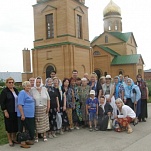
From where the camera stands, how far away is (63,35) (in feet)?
76.4

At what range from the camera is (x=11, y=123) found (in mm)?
6180

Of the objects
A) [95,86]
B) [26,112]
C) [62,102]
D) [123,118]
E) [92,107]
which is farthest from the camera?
[95,86]

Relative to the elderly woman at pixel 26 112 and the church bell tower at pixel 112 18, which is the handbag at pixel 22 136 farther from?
the church bell tower at pixel 112 18

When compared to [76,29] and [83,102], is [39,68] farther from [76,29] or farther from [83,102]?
[83,102]

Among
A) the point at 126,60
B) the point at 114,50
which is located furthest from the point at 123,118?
the point at 114,50

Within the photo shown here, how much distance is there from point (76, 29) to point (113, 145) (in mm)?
19479

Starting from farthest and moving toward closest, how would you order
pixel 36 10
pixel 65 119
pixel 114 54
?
pixel 114 54
pixel 36 10
pixel 65 119

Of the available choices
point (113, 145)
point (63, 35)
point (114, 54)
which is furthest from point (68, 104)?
point (114, 54)

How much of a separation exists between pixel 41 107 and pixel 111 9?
38.7m

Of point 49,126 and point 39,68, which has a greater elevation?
point 39,68

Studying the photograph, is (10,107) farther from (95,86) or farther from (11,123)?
(95,86)

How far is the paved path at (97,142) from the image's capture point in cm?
565

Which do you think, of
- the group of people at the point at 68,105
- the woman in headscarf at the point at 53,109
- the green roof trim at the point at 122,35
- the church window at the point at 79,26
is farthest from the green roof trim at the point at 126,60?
the woman in headscarf at the point at 53,109

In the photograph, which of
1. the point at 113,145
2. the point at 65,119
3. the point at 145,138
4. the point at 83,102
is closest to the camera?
the point at 113,145
